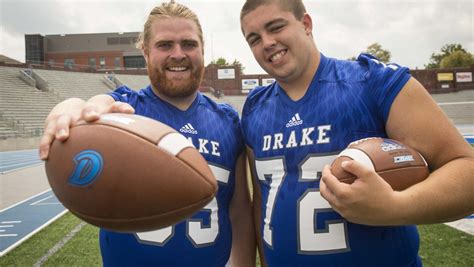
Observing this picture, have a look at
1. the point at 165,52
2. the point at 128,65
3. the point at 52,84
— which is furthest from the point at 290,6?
the point at 128,65

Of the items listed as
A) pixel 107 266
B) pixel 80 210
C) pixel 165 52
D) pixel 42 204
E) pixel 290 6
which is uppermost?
pixel 290 6

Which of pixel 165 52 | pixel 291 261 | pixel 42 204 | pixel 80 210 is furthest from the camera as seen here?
pixel 42 204

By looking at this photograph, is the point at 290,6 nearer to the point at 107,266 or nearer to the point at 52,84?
the point at 107,266

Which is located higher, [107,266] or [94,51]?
[94,51]

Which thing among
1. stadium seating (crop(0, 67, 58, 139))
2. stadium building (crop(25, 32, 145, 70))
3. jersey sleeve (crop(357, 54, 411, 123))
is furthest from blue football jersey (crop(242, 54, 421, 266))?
stadium building (crop(25, 32, 145, 70))

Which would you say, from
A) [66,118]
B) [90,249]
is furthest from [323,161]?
[90,249]

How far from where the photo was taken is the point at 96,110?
4.66ft

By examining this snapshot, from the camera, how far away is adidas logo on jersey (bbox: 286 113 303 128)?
1.74 m

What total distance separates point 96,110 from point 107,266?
900 millimetres

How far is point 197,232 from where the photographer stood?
6.17 feet

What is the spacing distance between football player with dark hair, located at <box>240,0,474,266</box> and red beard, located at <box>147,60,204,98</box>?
348 millimetres

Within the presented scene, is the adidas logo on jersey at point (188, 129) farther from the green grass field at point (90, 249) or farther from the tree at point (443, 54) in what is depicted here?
the tree at point (443, 54)

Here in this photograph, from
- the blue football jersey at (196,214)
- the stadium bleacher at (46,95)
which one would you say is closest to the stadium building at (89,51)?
the stadium bleacher at (46,95)

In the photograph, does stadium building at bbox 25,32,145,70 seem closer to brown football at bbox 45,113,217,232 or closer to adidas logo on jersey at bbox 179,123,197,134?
adidas logo on jersey at bbox 179,123,197,134
